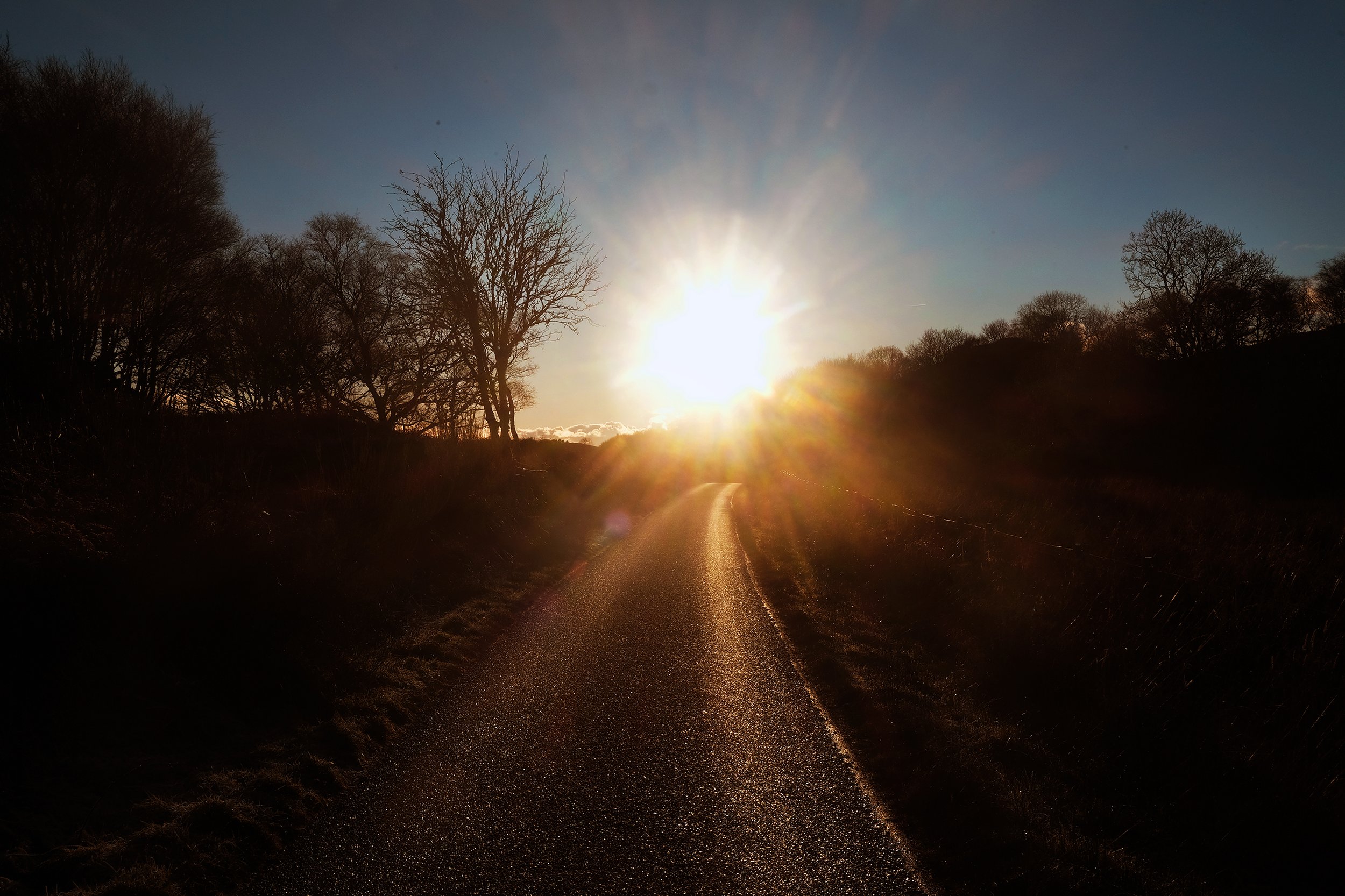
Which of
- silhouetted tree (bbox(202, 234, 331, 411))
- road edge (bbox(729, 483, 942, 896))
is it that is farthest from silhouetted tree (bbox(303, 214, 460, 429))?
road edge (bbox(729, 483, 942, 896))

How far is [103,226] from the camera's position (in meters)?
15.9

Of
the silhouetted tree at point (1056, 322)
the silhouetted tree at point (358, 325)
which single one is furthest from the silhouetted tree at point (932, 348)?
the silhouetted tree at point (358, 325)

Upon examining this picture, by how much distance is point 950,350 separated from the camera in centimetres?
7594

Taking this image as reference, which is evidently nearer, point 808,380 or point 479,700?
point 479,700

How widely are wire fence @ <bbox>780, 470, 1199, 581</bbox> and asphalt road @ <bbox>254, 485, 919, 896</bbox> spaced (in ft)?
15.4

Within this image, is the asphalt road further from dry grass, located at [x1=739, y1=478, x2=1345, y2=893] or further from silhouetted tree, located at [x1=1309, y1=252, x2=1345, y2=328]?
silhouetted tree, located at [x1=1309, y1=252, x2=1345, y2=328]

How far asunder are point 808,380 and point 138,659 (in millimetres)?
87940

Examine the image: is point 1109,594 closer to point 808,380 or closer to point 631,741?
point 631,741

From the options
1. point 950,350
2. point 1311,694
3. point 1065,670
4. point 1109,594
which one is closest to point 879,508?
point 1109,594

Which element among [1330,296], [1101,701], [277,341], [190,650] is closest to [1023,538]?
[1101,701]

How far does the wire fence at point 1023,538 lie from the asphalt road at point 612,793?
15.4ft

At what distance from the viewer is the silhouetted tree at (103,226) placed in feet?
46.0

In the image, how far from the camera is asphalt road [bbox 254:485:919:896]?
3361mm

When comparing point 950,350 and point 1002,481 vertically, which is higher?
point 950,350
